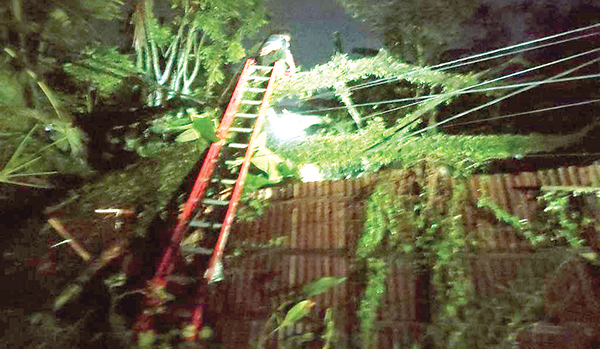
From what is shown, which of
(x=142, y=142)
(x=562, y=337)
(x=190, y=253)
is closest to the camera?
(x=562, y=337)

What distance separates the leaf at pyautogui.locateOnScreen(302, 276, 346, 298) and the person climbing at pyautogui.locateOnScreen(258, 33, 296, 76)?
3.97 metres

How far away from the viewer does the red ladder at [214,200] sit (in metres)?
3.74

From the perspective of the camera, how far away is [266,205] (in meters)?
4.47

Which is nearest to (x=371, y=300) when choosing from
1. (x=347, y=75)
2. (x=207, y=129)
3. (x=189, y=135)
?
(x=207, y=129)

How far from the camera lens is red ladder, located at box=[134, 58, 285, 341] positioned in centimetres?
374

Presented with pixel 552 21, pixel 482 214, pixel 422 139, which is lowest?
pixel 482 214

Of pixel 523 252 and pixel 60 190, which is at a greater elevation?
pixel 60 190

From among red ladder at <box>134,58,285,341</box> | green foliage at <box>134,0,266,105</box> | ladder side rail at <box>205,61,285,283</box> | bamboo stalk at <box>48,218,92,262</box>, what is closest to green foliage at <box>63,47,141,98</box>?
green foliage at <box>134,0,266,105</box>

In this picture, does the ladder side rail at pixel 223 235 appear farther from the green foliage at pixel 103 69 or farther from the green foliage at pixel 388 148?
the green foliage at pixel 103 69

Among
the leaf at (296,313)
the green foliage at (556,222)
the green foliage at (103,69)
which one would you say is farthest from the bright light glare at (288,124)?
the green foliage at (556,222)

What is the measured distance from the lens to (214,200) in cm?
469

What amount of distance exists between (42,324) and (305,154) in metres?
3.58

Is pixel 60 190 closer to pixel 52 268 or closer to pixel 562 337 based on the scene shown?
→ pixel 52 268

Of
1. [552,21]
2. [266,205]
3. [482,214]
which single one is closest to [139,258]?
[266,205]
